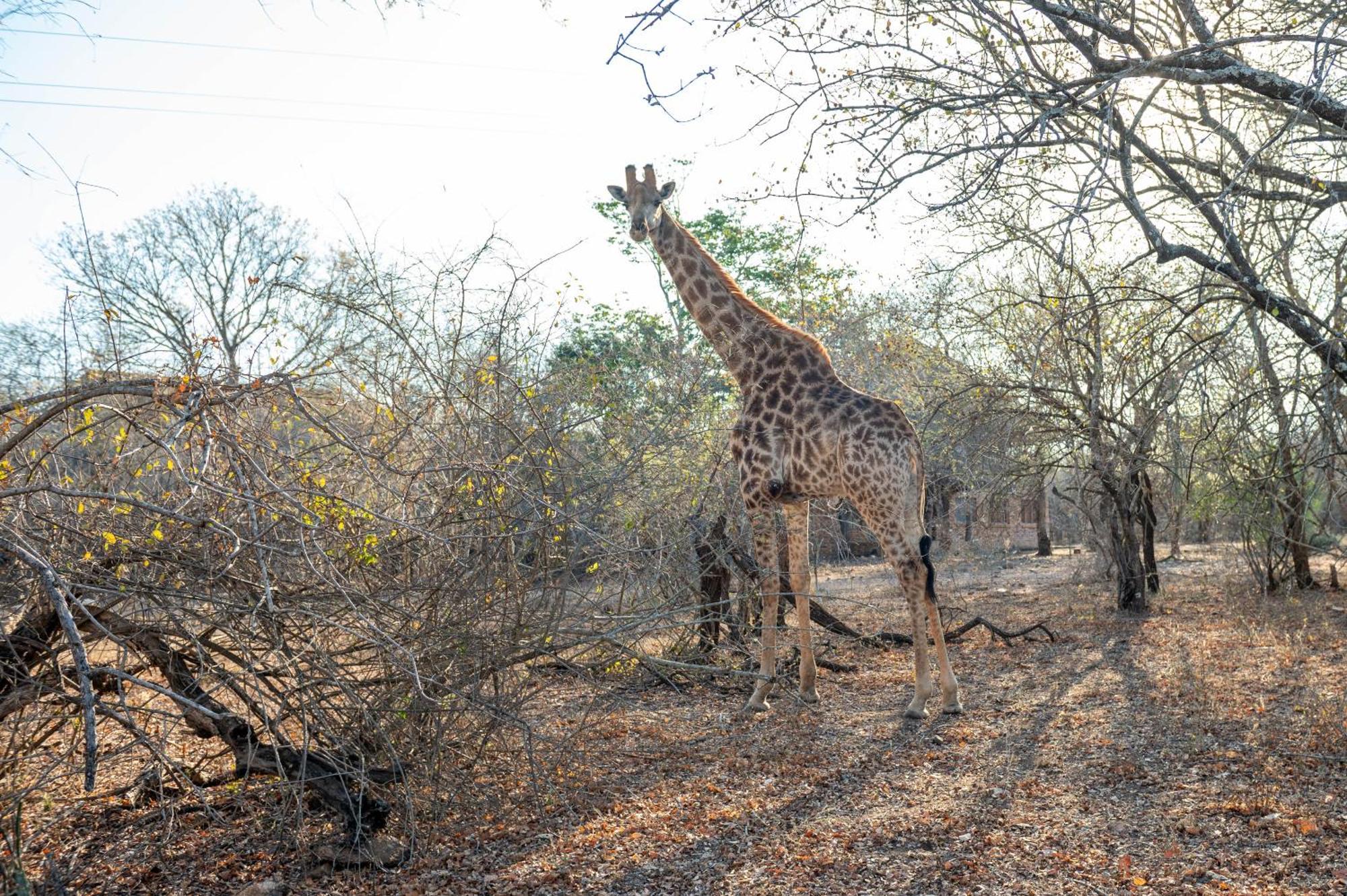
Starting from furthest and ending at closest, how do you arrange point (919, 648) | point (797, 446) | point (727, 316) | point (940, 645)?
point (727, 316) < point (797, 446) < point (919, 648) < point (940, 645)

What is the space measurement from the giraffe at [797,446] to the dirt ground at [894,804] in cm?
64

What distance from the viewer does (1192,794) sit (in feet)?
16.2

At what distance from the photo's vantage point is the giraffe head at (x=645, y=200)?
8.02m

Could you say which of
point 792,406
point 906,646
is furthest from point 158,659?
point 906,646

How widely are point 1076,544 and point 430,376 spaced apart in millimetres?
21079

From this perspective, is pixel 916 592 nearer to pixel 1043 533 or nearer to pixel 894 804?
pixel 894 804

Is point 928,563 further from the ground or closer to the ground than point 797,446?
closer to the ground

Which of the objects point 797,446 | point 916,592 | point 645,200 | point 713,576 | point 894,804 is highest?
point 645,200

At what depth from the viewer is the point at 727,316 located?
797 centimetres

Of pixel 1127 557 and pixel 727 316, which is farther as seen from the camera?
pixel 1127 557

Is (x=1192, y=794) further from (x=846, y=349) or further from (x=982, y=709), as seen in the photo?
(x=846, y=349)

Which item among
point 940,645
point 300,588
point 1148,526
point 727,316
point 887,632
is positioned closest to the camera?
point 300,588

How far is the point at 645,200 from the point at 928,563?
10.8 ft

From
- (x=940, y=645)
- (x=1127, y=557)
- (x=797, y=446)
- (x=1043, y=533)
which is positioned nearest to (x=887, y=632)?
(x=940, y=645)
